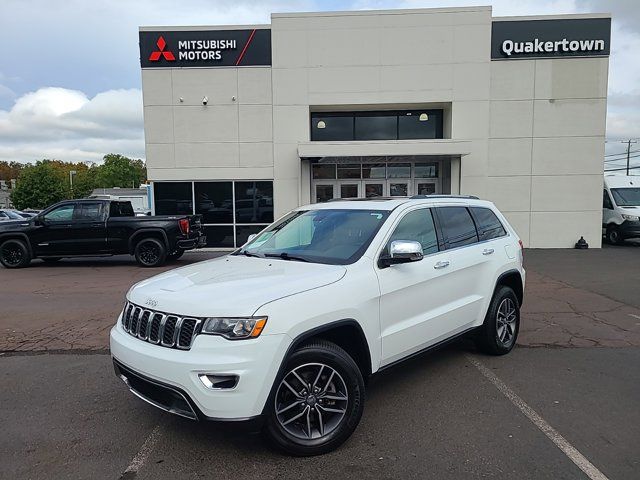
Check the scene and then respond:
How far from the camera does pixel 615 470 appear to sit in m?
3.07

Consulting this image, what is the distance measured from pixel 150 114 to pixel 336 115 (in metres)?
6.61

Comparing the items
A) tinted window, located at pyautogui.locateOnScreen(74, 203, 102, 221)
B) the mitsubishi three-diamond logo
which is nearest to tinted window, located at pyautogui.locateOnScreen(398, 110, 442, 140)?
the mitsubishi three-diamond logo

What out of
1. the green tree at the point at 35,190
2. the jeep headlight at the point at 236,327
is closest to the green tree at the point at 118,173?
the green tree at the point at 35,190

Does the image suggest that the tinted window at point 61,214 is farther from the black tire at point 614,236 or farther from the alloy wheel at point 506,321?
the black tire at point 614,236

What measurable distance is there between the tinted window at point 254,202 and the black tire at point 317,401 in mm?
13699

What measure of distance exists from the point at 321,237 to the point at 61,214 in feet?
37.5

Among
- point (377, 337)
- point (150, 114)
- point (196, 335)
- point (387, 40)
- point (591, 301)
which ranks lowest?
point (591, 301)

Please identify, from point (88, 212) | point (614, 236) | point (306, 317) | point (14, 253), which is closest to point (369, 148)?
point (88, 212)

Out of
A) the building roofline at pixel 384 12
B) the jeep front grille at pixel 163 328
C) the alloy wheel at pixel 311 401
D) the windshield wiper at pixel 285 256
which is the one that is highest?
the building roofline at pixel 384 12

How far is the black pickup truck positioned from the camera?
12945 mm

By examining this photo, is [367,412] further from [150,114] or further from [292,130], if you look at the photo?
[150,114]

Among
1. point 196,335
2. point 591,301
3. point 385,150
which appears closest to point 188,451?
point 196,335

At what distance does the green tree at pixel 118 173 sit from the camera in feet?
374

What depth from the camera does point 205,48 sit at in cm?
1639
